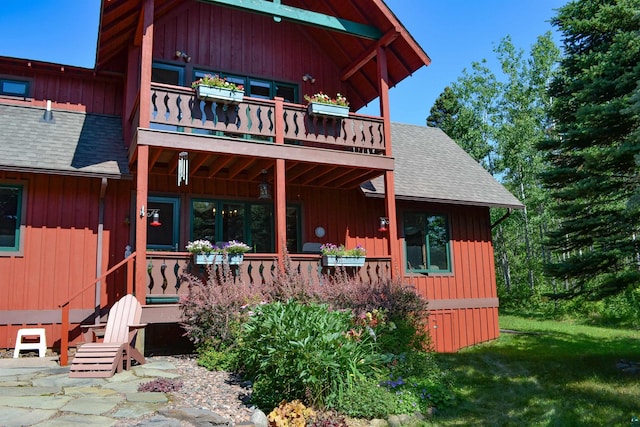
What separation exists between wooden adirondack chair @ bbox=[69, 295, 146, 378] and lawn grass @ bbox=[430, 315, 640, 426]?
4.22 m

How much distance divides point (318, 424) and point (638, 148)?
632cm

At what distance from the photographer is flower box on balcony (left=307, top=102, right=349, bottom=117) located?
10.2m

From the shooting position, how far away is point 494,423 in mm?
6180

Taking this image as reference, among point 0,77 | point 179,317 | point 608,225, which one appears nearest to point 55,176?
point 0,77

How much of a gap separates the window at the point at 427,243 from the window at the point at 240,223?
296 centimetres

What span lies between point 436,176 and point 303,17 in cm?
574

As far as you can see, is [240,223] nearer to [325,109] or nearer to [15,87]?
[325,109]

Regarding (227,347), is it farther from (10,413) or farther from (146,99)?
(146,99)

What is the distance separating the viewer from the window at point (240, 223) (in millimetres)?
10867

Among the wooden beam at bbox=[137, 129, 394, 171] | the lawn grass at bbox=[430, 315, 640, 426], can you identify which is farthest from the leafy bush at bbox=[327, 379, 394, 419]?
the wooden beam at bbox=[137, 129, 394, 171]

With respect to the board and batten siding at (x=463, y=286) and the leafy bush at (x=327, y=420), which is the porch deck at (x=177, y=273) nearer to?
the board and batten siding at (x=463, y=286)

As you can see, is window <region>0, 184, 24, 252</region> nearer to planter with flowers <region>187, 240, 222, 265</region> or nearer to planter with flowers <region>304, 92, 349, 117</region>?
planter with flowers <region>187, 240, 222, 265</region>

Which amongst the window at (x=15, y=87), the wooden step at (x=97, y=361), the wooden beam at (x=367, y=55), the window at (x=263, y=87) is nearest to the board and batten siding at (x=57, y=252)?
the window at (x=15, y=87)

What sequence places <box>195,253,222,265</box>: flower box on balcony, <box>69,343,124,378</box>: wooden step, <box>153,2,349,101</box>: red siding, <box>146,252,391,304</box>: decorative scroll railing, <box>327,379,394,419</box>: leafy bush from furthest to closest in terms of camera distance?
<box>153,2,349,101</box>: red siding < <box>195,253,222,265</box>: flower box on balcony < <box>146,252,391,304</box>: decorative scroll railing < <box>69,343,124,378</box>: wooden step < <box>327,379,394,419</box>: leafy bush
